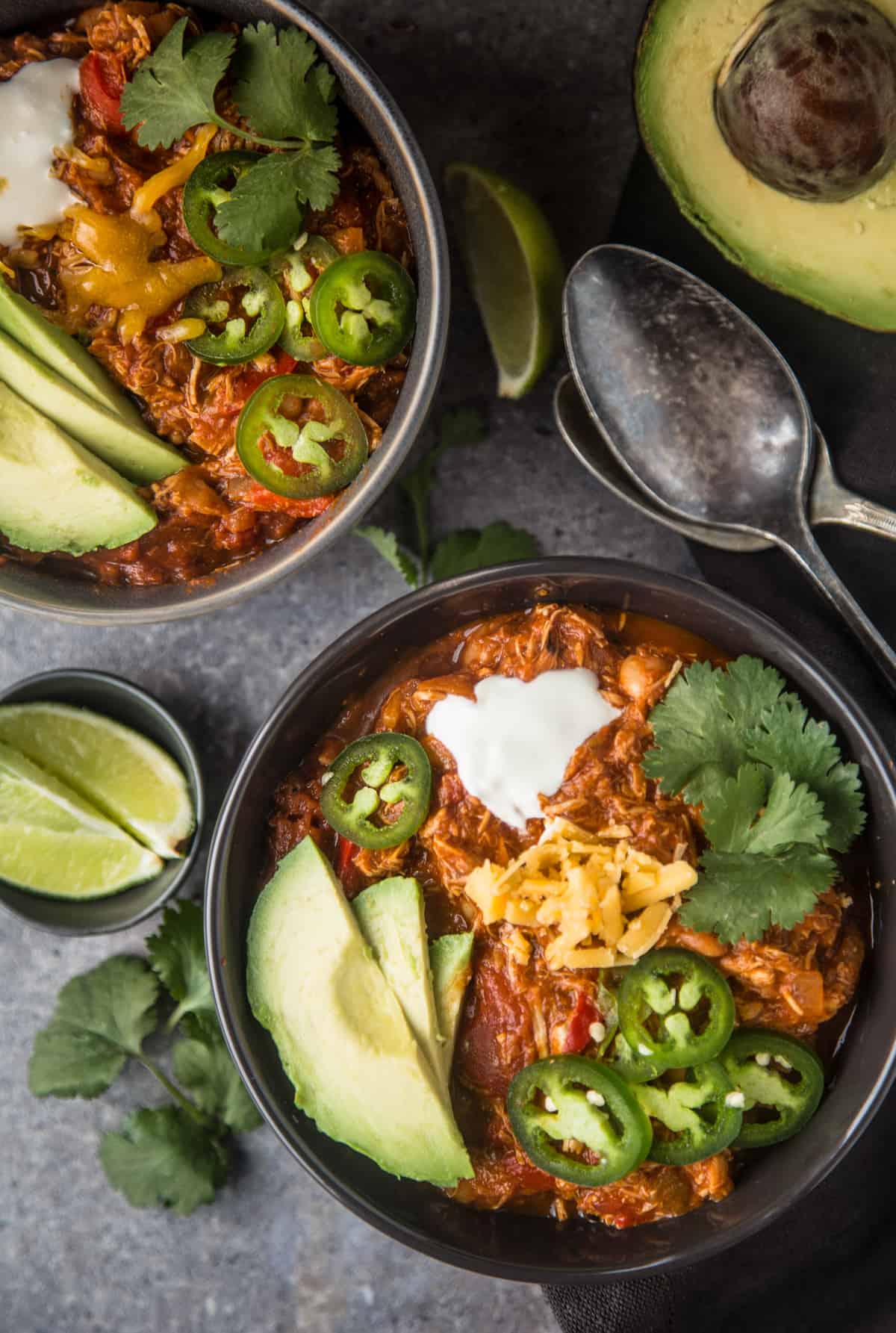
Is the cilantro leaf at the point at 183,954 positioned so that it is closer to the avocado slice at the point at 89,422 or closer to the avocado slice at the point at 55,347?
the avocado slice at the point at 89,422

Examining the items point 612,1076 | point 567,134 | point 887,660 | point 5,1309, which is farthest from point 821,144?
point 5,1309

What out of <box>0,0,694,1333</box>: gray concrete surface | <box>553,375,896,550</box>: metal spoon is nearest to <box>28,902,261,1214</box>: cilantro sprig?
<box>0,0,694,1333</box>: gray concrete surface

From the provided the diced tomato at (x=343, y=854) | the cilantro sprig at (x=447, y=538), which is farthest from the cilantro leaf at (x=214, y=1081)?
the cilantro sprig at (x=447, y=538)

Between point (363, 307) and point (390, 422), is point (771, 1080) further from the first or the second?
point (363, 307)

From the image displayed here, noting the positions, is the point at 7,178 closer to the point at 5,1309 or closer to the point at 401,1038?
the point at 401,1038

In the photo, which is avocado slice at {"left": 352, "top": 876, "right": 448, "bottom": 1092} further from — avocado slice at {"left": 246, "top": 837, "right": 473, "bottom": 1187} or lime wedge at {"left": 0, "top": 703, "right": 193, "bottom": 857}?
lime wedge at {"left": 0, "top": 703, "right": 193, "bottom": 857}

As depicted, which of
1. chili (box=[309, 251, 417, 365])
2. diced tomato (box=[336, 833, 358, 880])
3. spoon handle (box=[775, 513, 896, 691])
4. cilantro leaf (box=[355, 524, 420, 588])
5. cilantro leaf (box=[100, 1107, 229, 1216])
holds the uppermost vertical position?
chili (box=[309, 251, 417, 365])

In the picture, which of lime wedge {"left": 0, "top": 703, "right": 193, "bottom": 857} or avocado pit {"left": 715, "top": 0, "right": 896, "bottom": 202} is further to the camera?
lime wedge {"left": 0, "top": 703, "right": 193, "bottom": 857}
